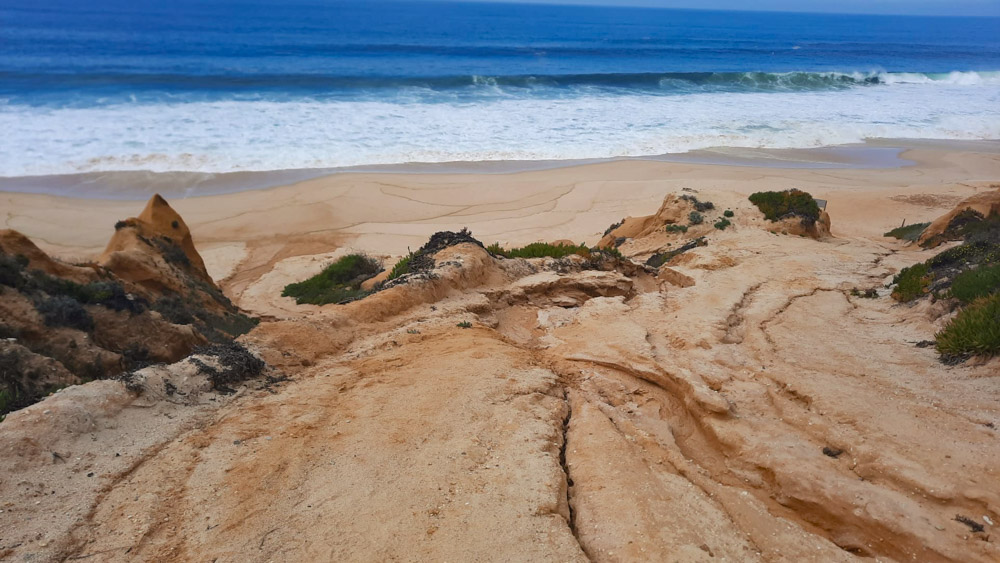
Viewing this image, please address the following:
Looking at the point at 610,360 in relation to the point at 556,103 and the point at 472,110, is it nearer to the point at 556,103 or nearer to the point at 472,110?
the point at 472,110

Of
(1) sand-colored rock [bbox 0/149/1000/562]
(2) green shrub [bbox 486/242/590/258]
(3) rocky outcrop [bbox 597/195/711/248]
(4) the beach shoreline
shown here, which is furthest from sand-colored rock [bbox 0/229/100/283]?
(4) the beach shoreline

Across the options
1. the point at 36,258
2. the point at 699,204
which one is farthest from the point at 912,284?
the point at 36,258

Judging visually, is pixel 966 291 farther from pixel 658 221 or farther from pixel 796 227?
pixel 658 221

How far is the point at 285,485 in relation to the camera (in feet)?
13.5

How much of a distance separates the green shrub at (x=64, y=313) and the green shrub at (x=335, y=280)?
17.2ft

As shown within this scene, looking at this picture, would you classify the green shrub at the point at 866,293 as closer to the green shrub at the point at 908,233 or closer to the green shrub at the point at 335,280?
the green shrub at the point at 908,233

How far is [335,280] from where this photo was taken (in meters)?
12.8

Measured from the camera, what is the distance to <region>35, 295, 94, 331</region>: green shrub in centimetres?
605

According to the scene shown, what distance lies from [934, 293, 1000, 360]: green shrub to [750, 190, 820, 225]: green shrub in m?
7.31

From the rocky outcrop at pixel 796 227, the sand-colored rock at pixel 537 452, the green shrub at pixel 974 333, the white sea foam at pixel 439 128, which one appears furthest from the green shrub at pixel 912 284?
the white sea foam at pixel 439 128

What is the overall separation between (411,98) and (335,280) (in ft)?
78.3

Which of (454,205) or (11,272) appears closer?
(11,272)

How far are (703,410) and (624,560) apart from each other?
6.80ft

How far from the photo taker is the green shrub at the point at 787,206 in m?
13.1
